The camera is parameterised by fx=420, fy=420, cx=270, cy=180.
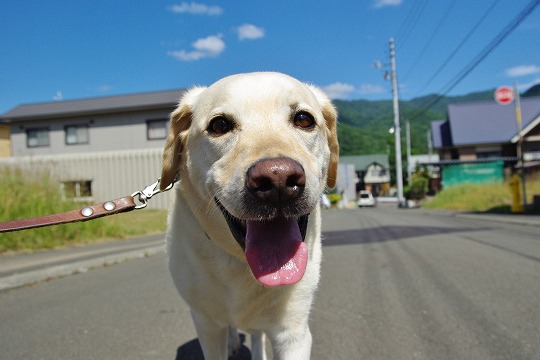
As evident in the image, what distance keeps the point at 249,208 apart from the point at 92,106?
29509 mm

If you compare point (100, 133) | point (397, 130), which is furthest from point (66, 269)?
point (397, 130)

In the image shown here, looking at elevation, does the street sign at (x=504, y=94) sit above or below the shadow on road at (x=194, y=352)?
above

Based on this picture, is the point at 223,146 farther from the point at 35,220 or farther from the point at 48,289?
the point at 48,289

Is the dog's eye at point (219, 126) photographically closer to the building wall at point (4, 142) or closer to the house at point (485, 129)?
the building wall at point (4, 142)

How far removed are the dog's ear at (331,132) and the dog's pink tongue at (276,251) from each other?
872 mm

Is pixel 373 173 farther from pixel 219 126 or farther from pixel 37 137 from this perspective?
pixel 219 126

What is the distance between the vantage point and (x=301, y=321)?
6.92 ft

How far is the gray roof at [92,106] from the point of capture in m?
25.0

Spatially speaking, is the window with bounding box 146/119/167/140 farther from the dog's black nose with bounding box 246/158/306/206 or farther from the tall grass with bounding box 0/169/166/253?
the dog's black nose with bounding box 246/158/306/206

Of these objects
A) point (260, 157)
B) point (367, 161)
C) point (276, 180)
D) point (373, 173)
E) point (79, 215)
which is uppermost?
point (367, 161)

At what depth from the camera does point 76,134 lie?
85.4ft

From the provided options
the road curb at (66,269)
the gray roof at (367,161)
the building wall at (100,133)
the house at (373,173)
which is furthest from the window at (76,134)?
the gray roof at (367,161)

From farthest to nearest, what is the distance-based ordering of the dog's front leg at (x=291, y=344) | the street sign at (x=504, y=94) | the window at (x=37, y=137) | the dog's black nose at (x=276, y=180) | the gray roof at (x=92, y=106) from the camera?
the window at (x=37, y=137), the gray roof at (x=92, y=106), the street sign at (x=504, y=94), the dog's front leg at (x=291, y=344), the dog's black nose at (x=276, y=180)

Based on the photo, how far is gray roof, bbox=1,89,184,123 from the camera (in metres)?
25.0
